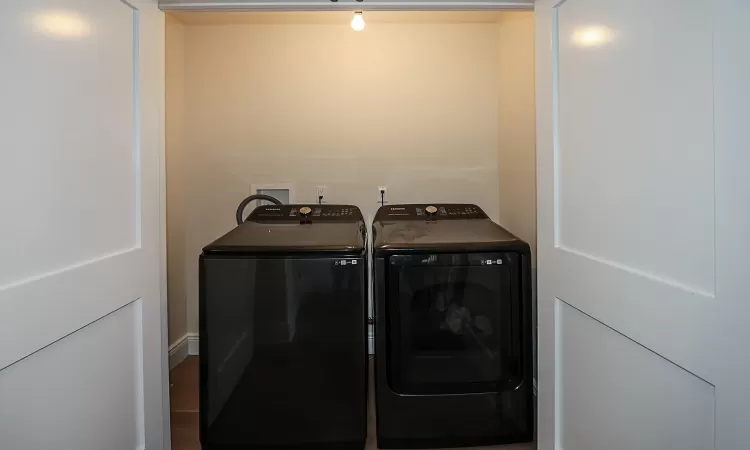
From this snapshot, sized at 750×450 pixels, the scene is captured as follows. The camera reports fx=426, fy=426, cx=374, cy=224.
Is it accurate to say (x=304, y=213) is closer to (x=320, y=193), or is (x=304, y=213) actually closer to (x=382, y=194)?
(x=320, y=193)

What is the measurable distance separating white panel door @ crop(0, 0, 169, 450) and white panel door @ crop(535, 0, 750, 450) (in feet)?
4.16

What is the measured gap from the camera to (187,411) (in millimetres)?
2102

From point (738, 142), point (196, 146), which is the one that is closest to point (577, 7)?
point (738, 142)

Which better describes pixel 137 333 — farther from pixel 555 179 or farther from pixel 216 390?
pixel 555 179

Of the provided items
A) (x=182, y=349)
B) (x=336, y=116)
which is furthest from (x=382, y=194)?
(x=182, y=349)

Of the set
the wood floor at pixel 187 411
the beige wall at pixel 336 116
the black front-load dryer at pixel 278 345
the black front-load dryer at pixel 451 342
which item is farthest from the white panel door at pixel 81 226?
the beige wall at pixel 336 116

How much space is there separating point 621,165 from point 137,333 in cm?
143

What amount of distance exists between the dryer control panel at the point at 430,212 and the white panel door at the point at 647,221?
39.0 inches

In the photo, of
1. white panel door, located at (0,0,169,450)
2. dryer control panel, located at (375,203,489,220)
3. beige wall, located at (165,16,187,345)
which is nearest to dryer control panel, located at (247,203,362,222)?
dryer control panel, located at (375,203,489,220)

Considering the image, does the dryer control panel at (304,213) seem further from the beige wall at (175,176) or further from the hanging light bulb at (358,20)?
the hanging light bulb at (358,20)

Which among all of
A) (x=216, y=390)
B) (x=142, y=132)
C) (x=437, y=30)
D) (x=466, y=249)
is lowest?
(x=216, y=390)

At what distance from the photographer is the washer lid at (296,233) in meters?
1.69

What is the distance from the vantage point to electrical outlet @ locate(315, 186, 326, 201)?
268 cm

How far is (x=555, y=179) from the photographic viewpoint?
130 cm
